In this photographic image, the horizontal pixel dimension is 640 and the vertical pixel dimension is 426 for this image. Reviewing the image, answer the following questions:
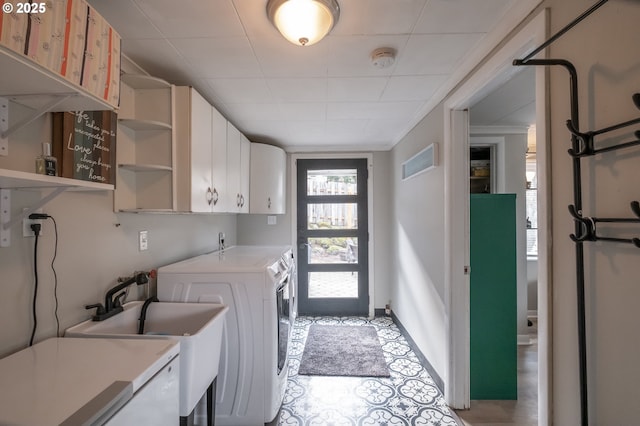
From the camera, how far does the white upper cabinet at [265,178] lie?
3.15 m

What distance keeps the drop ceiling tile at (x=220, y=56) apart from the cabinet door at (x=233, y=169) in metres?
0.71

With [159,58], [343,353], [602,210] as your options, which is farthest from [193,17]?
[343,353]

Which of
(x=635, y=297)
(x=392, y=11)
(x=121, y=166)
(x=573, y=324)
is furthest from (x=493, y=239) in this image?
(x=121, y=166)

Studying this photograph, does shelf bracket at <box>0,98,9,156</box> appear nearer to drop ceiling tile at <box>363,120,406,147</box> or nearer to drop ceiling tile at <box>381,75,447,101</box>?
drop ceiling tile at <box>381,75,447,101</box>

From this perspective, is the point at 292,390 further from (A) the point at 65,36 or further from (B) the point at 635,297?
(A) the point at 65,36

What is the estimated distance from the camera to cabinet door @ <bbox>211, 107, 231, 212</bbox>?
6.79 ft

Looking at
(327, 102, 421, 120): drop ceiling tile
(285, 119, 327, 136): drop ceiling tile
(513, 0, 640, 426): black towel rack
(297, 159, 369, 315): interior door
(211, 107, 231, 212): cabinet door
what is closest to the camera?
(513, 0, 640, 426): black towel rack

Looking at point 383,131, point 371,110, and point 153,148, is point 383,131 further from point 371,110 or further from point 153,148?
point 153,148

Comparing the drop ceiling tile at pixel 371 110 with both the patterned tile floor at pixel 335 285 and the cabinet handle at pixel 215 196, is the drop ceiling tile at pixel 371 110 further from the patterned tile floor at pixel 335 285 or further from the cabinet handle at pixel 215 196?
the patterned tile floor at pixel 335 285

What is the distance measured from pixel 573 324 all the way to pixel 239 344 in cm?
163

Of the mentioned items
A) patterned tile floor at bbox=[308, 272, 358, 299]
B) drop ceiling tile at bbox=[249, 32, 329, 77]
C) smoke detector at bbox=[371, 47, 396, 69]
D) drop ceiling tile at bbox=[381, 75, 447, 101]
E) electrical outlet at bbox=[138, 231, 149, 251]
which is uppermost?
drop ceiling tile at bbox=[381, 75, 447, 101]

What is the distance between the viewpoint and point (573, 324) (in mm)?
984

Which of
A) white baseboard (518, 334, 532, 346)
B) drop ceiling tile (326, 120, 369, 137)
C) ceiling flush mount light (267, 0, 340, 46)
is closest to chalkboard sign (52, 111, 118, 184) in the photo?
ceiling flush mount light (267, 0, 340, 46)

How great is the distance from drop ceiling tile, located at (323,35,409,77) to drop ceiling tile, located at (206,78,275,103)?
53cm
